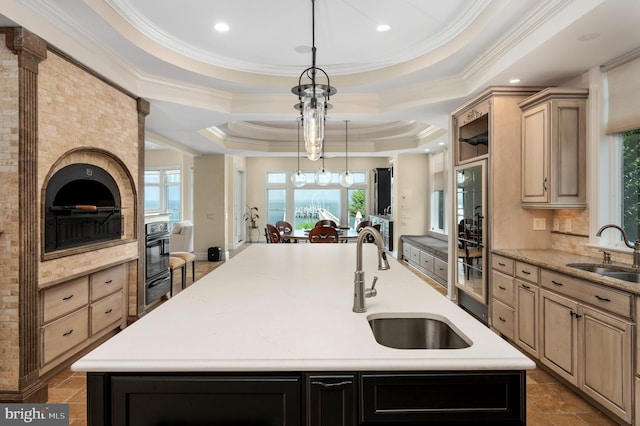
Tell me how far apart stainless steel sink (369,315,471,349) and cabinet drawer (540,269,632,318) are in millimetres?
1314

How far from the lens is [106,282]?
353cm

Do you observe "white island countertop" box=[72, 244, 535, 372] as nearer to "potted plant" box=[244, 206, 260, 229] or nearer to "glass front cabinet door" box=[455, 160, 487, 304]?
"glass front cabinet door" box=[455, 160, 487, 304]

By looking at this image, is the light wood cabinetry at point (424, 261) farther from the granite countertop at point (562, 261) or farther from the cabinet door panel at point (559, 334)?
the cabinet door panel at point (559, 334)

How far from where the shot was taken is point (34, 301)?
2.53 m

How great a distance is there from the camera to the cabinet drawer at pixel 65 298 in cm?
271

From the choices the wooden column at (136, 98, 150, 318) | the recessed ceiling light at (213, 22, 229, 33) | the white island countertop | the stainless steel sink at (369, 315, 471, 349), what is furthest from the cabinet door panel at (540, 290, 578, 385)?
the wooden column at (136, 98, 150, 318)

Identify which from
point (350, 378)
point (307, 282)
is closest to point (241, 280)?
point (307, 282)

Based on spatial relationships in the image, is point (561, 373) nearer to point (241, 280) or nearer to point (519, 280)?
point (519, 280)

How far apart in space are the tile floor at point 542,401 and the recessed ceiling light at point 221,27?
3010 millimetres

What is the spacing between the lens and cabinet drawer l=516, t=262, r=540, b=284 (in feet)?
9.66

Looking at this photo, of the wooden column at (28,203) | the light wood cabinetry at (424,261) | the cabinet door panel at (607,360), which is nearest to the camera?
the cabinet door panel at (607,360)

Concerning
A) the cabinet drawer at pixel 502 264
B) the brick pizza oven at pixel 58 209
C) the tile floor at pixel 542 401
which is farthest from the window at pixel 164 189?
the cabinet drawer at pixel 502 264

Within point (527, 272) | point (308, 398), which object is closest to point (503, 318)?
point (527, 272)

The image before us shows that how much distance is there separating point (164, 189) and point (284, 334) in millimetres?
9633
